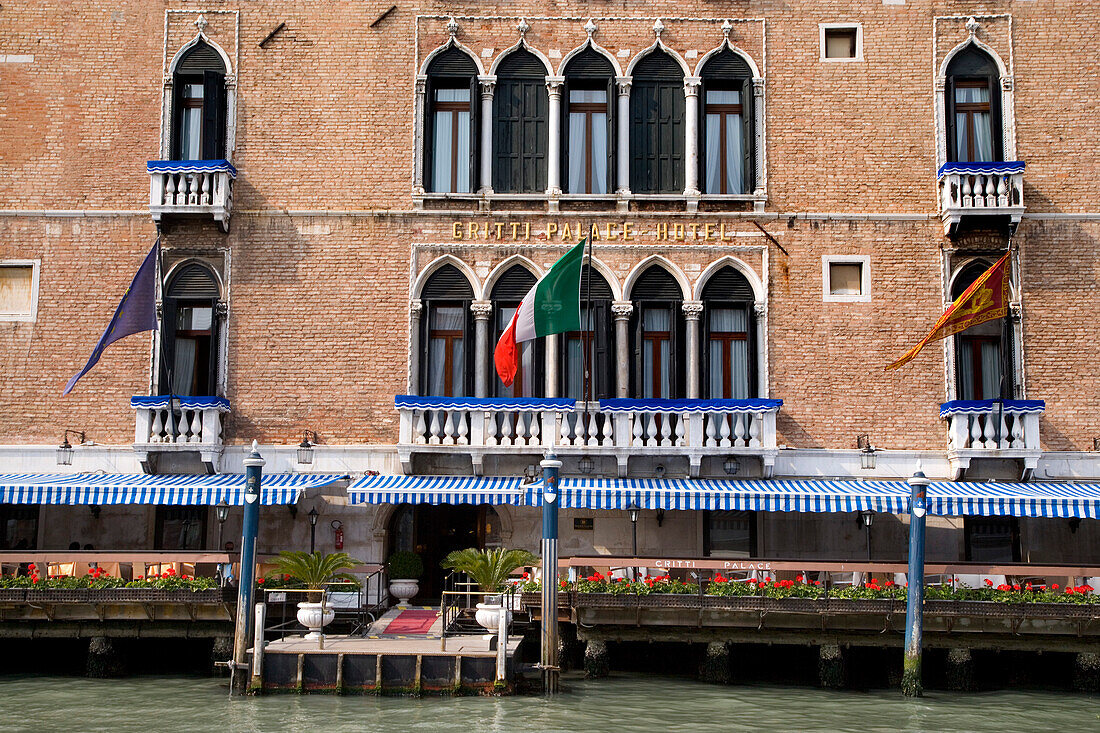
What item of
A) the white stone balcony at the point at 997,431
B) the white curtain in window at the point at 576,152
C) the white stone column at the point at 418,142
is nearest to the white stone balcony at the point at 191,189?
the white stone column at the point at 418,142

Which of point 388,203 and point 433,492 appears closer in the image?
point 433,492

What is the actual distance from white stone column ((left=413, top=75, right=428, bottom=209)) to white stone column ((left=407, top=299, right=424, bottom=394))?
79.2 inches

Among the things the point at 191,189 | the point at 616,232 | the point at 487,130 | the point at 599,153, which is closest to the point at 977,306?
the point at 616,232

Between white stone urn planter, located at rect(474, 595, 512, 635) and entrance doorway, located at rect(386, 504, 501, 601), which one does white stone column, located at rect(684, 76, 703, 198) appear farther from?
white stone urn planter, located at rect(474, 595, 512, 635)

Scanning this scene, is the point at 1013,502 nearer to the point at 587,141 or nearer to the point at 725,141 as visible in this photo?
the point at 725,141

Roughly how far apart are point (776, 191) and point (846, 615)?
8.74 meters

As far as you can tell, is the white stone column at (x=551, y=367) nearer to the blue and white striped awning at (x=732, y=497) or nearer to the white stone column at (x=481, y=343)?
the white stone column at (x=481, y=343)

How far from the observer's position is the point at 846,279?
2375 cm

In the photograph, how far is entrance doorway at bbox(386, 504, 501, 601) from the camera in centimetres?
2353

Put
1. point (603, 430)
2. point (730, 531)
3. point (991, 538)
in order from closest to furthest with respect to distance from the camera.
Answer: point (603, 430)
point (991, 538)
point (730, 531)

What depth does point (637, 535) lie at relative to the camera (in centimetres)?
2306

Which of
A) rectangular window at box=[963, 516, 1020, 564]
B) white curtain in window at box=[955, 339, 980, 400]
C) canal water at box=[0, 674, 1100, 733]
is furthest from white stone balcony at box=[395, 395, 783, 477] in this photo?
canal water at box=[0, 674, 1100, 733]

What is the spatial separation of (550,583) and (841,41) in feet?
42.3

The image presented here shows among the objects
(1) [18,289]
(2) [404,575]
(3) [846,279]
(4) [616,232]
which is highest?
(4) [616,232]
